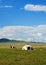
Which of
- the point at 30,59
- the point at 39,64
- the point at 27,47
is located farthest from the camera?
the point at 27,47

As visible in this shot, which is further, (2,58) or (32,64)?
(2,58)

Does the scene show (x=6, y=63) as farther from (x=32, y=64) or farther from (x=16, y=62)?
(x=32, y=64)

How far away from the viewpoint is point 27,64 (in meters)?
50.0

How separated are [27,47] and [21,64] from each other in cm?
4660

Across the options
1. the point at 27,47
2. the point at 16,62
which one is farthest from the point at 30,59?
the point at 27,47

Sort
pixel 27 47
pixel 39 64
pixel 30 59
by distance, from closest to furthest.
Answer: pixel 39 64 → pixel 30 59 → pixel 27 47


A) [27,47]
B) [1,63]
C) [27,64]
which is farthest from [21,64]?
[27,47]

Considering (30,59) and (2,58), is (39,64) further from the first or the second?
(2,58)

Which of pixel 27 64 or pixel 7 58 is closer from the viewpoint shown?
pixel 27 64

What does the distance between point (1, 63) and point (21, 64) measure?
482cm

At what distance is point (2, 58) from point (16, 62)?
6743 millimetres

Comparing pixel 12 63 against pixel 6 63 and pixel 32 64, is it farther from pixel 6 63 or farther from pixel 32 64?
pixel 32 64

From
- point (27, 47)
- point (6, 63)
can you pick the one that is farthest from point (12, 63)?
point (27, 47)

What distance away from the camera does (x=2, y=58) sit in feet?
189
